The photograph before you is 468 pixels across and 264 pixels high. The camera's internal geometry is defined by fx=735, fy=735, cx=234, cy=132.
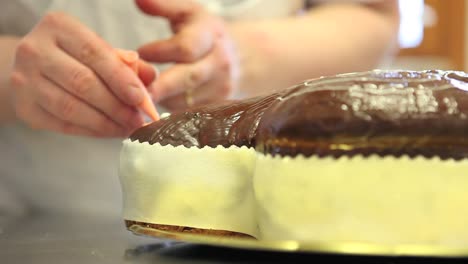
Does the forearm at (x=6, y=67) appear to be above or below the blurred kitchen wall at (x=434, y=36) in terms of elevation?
above

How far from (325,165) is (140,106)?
24 centimetres

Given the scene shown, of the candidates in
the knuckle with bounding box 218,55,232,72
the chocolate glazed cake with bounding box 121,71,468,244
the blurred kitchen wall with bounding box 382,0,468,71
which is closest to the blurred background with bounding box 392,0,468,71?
the blurred kitchen wall with bounding box 382,0,468,71

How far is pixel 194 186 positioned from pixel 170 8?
0.99 ft

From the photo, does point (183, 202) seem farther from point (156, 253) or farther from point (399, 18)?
point (399, 18)

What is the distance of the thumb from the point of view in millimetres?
657

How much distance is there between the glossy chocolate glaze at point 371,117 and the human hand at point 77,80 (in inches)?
8.0

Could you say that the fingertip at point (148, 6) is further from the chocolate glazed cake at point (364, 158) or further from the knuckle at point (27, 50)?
the chocolate glazed cake at point (364, 158)

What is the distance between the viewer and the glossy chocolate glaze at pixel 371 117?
0.33m

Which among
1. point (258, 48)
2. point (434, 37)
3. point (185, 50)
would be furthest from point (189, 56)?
point (434, 37)

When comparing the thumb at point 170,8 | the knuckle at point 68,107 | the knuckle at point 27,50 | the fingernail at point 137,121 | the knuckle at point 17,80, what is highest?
the thumb at point 170,8

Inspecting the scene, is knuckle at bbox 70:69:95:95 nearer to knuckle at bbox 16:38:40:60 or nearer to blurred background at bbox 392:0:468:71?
knuckle at bbox 16:38:40:60

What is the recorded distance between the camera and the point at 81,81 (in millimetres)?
568

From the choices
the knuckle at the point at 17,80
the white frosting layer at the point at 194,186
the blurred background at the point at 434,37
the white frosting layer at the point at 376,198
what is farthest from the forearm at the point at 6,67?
the blurred background at the point at 434,37

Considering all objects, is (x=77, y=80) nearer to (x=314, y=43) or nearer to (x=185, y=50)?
(x=185, y=50)
